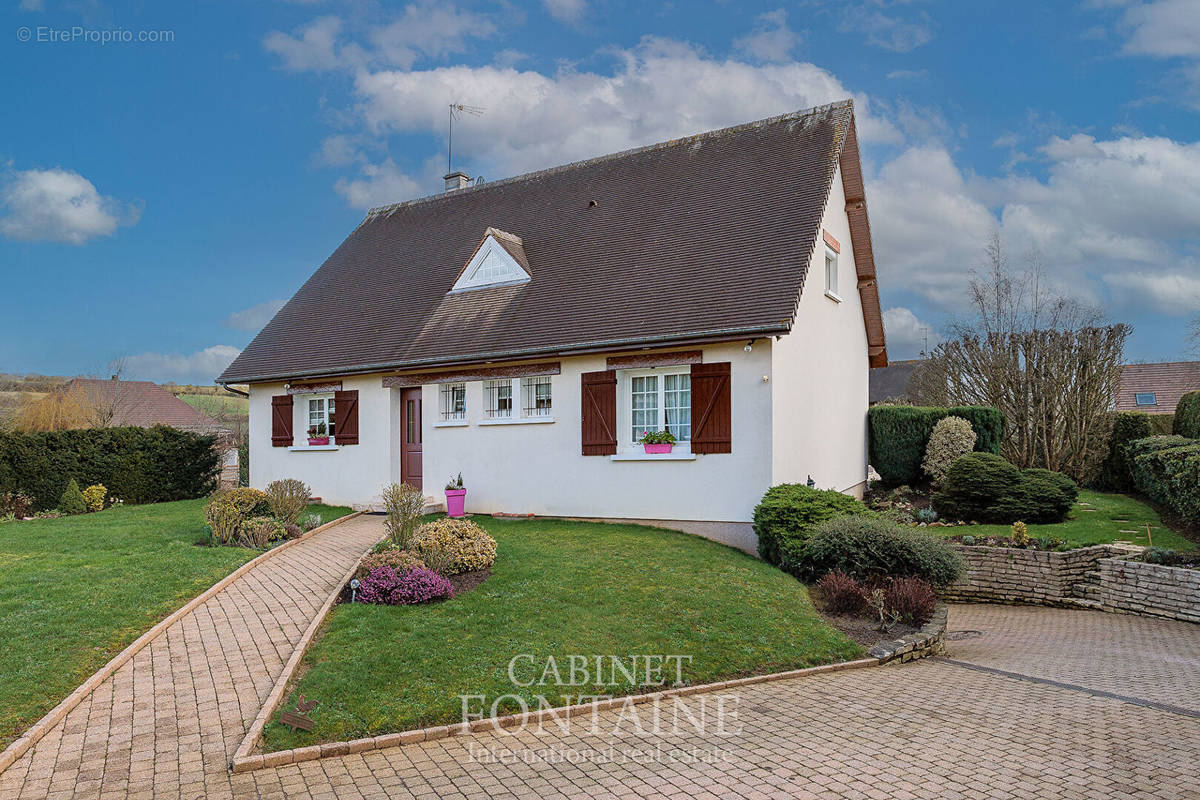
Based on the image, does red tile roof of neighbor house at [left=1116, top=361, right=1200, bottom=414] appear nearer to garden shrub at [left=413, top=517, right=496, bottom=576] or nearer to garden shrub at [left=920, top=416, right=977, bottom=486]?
garden shrub at [left=920, top=416, right=977, bottom=486]

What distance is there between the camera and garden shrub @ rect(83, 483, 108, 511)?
1770 centimetres

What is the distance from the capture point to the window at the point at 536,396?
48.0 feet

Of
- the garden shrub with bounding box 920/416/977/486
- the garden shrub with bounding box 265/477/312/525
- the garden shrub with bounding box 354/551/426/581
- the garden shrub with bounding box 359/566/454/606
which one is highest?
the garden shrub with bounding box 920/416/977/486

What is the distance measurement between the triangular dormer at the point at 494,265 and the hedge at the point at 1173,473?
12.6 m

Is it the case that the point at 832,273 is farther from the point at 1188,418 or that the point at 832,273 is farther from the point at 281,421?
the point at 281,421

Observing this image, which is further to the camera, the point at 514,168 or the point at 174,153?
the point at 514,168

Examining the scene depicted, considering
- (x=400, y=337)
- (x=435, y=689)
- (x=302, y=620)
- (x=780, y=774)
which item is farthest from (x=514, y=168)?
(x=780, y=774)

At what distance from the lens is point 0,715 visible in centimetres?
571

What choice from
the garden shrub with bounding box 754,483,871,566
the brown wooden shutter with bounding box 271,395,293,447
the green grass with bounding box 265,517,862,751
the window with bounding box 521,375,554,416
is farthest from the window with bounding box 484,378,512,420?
the brown wooden shutter with bounding box 271,395,293,447

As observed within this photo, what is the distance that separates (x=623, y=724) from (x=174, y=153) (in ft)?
46.2

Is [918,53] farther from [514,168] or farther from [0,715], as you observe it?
[0,715]

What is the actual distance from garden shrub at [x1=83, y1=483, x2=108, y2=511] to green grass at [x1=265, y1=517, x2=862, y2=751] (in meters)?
12.4

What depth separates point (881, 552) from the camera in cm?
1020

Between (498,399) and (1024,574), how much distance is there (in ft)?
33.1
